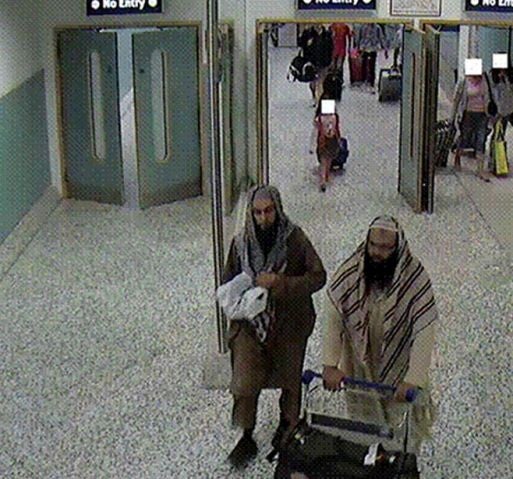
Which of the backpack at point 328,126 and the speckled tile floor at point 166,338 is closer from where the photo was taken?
the speckled tile floor at point 166,338

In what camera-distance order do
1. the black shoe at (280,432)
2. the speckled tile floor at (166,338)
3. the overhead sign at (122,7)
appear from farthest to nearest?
the overhead sign at (122,7) → the speckled tile floor at (166,338) → the black shoe at (280,432)

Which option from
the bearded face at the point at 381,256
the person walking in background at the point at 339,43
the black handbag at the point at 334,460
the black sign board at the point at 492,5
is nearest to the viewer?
the black handbag at the point at 334,460

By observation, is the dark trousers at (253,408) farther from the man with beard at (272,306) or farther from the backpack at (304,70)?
the backpack at (304,70)

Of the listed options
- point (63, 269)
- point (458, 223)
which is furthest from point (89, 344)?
point (458, 223)

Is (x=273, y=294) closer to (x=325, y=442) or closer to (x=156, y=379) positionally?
(x=325, y=442)

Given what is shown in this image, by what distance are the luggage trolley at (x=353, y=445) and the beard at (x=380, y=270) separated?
0.44 meters

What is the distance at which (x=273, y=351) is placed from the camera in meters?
5.39

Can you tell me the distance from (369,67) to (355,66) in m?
0.24

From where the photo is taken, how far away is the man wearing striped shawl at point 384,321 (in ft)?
15.4

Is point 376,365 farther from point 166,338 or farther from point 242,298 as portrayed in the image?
point 166,338

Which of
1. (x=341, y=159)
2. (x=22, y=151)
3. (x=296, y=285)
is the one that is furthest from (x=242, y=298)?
(x=341, y=159)

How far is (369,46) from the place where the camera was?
18.7 m

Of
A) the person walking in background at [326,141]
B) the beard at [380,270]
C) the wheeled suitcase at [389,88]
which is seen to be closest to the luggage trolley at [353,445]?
the beard at [380,270]

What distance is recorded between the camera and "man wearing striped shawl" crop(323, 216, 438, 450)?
4703mm
